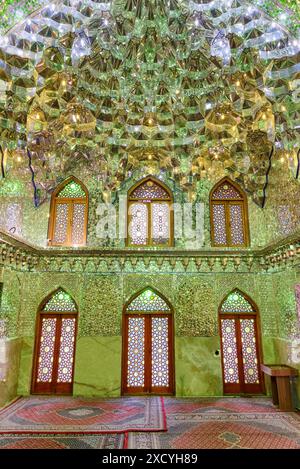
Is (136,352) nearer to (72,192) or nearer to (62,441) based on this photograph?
(62,441)

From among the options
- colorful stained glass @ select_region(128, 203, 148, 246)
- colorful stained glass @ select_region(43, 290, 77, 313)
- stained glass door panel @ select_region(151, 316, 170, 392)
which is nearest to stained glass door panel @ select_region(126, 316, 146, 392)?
stained glass door panel @ select_region(151, 316, 170, 392)

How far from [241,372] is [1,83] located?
24.5ft

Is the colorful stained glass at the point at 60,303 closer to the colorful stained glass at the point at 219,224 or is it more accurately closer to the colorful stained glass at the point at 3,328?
the colorful stained glass at the point at 3,328

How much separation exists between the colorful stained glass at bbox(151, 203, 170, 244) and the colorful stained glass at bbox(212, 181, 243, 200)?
1314 mm

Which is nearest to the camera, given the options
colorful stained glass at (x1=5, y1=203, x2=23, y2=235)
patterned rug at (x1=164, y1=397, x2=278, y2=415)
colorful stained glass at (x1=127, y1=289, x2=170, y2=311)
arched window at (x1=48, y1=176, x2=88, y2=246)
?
patterned rug at (x1=164, y1=397, x2=278, y2=415)

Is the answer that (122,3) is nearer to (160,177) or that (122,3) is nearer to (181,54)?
(181,54)

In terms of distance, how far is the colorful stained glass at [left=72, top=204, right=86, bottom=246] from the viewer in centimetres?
775

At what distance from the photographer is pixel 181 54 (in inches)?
227

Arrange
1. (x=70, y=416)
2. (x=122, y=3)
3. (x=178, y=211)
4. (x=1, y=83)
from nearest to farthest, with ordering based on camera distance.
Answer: (x=122, y=3)
(x=1, y=83)
(x=70, y=416)
(x=178, y=211)

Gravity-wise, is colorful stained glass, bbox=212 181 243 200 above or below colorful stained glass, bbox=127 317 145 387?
above

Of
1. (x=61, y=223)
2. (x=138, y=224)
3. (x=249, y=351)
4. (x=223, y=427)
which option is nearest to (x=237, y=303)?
(x=249, y=351)

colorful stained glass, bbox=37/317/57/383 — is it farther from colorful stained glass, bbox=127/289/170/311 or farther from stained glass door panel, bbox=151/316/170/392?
stained glass door panel, bbox=151/316/170/392

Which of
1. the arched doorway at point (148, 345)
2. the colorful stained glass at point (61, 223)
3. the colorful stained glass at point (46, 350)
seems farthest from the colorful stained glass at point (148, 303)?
the colorful stained glass at point (61, 223)
